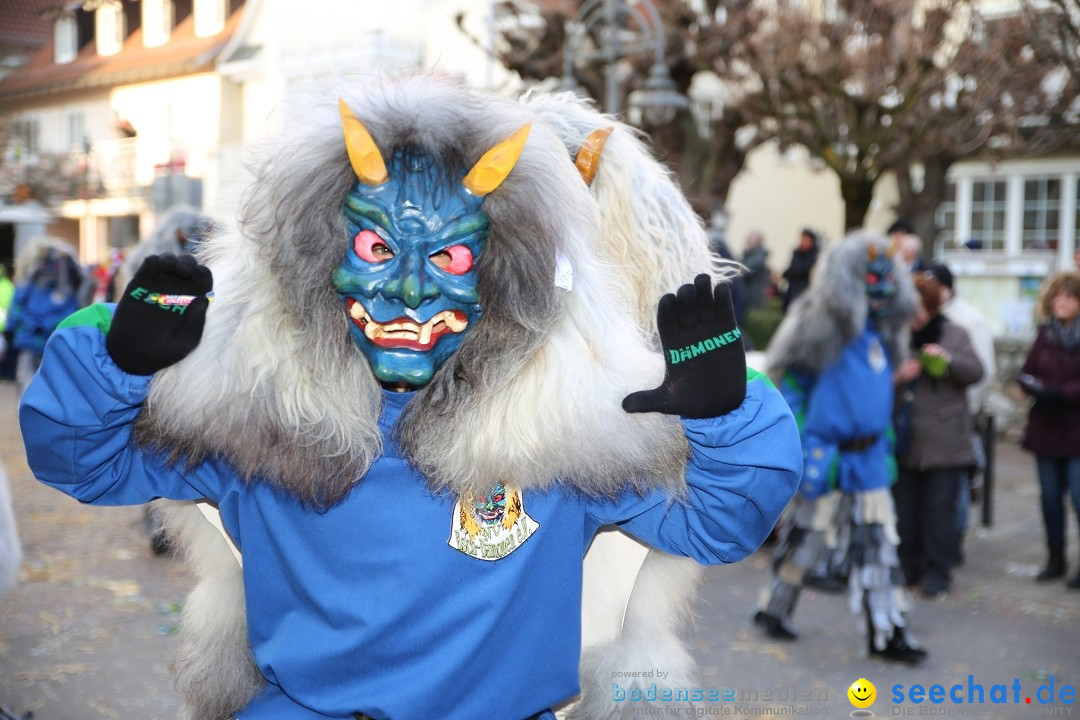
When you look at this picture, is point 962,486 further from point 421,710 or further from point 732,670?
point 421,710

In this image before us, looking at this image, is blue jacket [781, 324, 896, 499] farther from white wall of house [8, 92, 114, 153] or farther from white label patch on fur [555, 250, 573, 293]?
white wall of house [8, 92, 114, 153]

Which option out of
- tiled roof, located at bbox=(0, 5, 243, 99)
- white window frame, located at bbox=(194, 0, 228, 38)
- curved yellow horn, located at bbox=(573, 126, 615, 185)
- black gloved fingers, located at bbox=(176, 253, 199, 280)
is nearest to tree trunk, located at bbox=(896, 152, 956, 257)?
curved yellow horn, located at bbox=(573, 126, 615, 185)

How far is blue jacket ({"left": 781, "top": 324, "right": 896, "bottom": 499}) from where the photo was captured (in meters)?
5.25

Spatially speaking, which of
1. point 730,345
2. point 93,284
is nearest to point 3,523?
point 730,345

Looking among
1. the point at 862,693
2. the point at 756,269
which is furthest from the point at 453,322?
the point at 756,269

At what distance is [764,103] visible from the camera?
525 inches

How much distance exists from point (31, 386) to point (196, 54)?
27.3 m

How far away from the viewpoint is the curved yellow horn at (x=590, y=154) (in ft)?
8.65

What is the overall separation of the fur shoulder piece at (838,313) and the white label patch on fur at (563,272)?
3398 millimetres

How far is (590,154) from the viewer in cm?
264

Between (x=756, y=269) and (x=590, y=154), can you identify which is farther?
(x=756, y=269)

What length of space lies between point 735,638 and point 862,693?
116 centimetres

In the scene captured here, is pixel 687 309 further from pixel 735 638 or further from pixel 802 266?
pixel 802 266

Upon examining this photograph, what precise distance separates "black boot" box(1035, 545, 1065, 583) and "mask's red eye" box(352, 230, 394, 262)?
5877 millimetres
